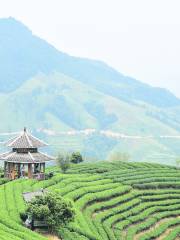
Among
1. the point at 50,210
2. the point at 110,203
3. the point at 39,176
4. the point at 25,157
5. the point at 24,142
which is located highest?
the point at 24,142

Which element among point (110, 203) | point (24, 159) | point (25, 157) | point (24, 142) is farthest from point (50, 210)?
point (24, 142)

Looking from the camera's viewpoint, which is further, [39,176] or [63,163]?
[63,163]

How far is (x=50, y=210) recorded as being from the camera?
122 feet

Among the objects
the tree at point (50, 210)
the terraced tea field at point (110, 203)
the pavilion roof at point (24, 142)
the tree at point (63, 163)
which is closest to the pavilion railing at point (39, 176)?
the terraced tea field at point (110, 203)

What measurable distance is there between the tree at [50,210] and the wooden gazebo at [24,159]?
59.0ft

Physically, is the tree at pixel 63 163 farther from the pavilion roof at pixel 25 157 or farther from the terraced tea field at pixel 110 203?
the pavilion roof at pixel 25 157

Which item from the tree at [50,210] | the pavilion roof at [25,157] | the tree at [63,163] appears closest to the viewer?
the tree at [50,210]

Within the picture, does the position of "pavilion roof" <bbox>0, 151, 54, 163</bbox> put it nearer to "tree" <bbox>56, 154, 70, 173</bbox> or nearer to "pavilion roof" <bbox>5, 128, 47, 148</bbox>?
"pavilion roof" <bbox>5, 128, 47, 148</bbox>

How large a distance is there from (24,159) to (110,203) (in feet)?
35.8

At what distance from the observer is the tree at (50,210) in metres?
36.4

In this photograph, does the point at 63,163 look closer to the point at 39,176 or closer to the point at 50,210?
the point at 39,176

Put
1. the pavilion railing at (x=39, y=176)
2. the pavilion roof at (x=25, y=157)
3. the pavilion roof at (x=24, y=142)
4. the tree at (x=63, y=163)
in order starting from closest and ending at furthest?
the pavilion roof at (x=25, y=157) < the pavilion railing at (x=39, y=176) < the pavilion roof at (x=24, y=142) < the tree at (x=63, y=163)

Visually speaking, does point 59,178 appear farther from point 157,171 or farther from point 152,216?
point 157,171

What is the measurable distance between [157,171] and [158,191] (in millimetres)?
8236
